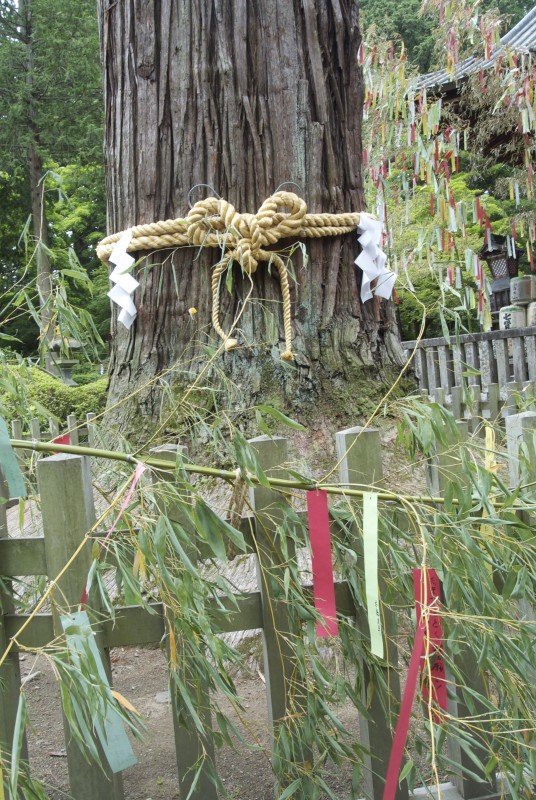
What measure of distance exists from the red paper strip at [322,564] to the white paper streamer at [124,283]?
0.98m

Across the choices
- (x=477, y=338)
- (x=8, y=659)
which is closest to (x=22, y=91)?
(x=477, y=338)

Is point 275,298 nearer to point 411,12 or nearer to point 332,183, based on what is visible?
point 332,183

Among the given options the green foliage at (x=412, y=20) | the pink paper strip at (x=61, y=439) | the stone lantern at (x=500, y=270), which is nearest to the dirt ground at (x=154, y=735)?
the pink paper strip at (x=61, y=439)

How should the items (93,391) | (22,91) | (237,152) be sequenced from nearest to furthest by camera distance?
1. (237,152)
2. (93,391)
3. (22,91)

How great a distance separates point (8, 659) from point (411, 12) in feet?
91.0

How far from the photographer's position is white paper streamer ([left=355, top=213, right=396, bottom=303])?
2145 millimetres

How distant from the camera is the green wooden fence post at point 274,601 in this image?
4.27ft

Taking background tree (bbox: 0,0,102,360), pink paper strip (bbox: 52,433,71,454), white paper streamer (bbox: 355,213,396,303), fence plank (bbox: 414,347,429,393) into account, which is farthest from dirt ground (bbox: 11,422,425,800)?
background tree (bbox: 0,0,102,360)

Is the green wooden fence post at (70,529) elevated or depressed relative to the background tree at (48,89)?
depressed

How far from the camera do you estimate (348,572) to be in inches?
51.9

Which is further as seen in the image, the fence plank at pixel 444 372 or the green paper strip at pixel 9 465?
the fence plank at pixel 444 372

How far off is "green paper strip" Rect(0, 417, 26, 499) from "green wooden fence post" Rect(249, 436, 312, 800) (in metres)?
0.47

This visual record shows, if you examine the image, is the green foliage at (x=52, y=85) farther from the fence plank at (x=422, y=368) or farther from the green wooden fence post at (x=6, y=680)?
the green wooden fence post at (x=6, y=680)

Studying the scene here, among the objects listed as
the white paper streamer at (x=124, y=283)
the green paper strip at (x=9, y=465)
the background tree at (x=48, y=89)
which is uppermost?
the background tree at (x=48, y=89)
